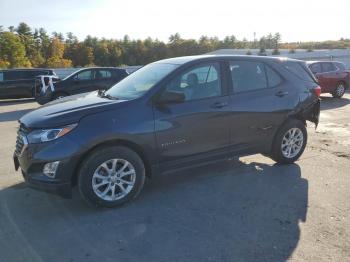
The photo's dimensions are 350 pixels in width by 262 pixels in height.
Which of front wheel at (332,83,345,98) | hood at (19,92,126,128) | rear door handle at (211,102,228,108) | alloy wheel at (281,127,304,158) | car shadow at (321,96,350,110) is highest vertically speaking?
hood at (19,92,126,128)

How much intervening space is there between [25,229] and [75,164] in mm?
856

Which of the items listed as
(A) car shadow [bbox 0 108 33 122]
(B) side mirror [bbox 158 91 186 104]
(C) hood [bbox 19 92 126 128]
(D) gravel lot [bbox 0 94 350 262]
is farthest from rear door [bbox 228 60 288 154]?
(A) car shadow [bbox 0 108 33 122]

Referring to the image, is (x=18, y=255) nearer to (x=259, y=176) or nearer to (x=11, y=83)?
(x=259, y=176)

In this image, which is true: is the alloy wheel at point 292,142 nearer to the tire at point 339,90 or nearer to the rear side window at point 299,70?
the rear side window at point 299,70

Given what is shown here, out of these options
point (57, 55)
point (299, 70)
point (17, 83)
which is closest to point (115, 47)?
point (57, 55)

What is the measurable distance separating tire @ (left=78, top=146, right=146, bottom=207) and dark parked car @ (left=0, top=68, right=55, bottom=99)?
14917mm

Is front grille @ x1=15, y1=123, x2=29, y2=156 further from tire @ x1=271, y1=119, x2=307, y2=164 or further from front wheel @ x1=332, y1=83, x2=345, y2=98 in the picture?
front wheel @ x1=332, y1=83, x2=345, y2=98

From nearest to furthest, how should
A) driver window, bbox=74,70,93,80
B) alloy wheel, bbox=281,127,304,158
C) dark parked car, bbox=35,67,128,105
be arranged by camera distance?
alloy wheel, bbox=281,127,304,158 → dark parked car, bbox=35,67,128,105 → driver window, bbox=74,70,93,80

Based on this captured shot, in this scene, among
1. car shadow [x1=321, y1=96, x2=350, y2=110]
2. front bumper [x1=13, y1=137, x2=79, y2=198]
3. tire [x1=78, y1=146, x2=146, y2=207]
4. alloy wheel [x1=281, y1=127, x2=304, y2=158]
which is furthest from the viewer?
car shadow [x1=321, y1=96, x2=350, y2=110]

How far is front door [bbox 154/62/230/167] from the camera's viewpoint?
194 inches

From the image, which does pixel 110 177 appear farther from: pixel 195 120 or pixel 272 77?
pixel 272 77

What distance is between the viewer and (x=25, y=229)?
418cm

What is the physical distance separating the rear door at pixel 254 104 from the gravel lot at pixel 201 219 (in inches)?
21.0

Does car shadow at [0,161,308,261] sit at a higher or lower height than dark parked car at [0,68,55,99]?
lower
